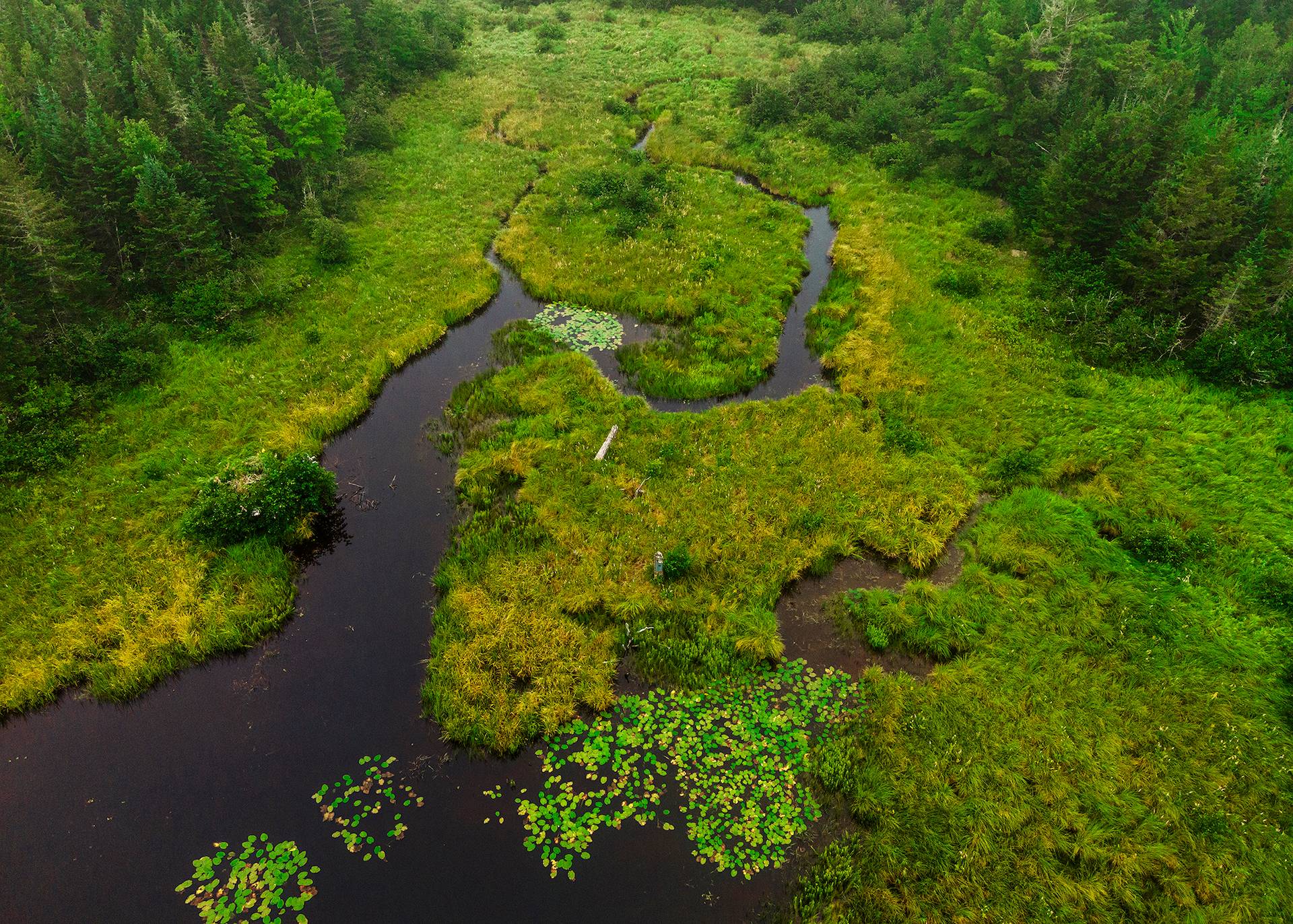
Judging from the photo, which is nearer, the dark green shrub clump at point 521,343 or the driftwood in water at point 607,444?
the driftwood in water at point 607,444

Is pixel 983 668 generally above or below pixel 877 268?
below

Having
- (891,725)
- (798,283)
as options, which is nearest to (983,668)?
(891,725)

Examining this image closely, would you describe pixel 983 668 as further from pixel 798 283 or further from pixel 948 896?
pixel 798 283

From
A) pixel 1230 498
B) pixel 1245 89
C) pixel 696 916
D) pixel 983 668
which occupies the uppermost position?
pixel 1245 89

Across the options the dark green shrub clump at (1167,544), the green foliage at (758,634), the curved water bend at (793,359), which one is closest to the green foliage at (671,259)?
the curved water bend at (793,359)

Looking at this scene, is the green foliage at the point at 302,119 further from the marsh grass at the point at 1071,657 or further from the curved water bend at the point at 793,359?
the marsh grass at the point at 1071,657
